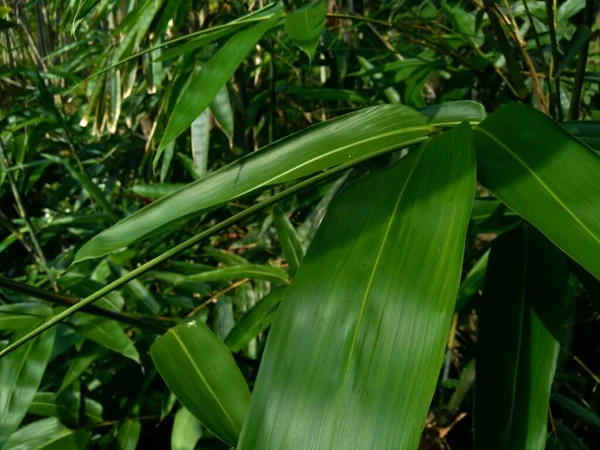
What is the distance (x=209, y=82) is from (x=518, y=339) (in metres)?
0.28

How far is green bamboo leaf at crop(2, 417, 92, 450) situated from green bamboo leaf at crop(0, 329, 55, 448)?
0.13 meters

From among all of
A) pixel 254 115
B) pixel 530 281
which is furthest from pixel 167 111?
pixel 530 281

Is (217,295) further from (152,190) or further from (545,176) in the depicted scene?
(545,176)

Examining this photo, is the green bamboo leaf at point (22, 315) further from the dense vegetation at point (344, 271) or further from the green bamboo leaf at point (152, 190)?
the green bamboo leaf at point (152, 190)

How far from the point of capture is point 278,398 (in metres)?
0.28

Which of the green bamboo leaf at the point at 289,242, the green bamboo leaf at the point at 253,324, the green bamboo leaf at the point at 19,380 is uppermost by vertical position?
the green bamboo leaf at the point at 19,380

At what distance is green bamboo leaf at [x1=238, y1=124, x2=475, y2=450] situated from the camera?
0.26 metres

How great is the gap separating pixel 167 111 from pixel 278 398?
2.25 ft

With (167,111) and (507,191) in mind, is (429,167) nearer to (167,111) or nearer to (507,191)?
(507,191)

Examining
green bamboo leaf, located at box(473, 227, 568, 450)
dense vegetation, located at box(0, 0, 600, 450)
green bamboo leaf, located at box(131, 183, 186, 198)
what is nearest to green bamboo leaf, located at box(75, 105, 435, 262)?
dense vegetation, located at box(0, 0, 600, 450)

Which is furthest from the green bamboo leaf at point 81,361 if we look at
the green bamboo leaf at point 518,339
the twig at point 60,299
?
the green bamboo leaf at point 518,339

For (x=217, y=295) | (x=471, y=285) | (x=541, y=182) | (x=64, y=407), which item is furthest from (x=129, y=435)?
(x=541, y=182)

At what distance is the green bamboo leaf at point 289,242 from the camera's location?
32.9 inches

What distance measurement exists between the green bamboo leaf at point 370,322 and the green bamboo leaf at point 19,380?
42cm
